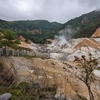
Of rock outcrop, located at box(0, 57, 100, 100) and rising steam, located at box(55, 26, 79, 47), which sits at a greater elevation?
rising steam, located at box(55, 26, 79, 47)

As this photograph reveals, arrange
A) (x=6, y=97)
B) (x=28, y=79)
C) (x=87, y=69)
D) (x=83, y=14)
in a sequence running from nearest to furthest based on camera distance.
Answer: (x=6, y=97) < (x=87, y=69) < (x=28, y=79) < (x=83, y=14)

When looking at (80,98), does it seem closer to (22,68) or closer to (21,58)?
(22,68)

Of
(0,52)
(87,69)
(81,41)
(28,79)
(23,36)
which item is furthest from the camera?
(23,36)

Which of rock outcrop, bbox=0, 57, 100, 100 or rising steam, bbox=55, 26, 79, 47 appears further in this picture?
rising steam, bbox=55, 26, 79, 47

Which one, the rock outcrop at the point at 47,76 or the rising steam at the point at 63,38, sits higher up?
the rising steam at the point at 63,38

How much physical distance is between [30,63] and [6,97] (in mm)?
17268

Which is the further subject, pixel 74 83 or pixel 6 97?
pixel 74 83

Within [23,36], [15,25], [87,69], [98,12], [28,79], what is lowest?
[28,79]

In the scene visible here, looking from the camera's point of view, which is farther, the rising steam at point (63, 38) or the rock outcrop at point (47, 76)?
the rising steam at point (63, 38)

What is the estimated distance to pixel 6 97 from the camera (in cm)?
339

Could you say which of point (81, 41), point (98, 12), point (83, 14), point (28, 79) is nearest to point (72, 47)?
point (81, 41)

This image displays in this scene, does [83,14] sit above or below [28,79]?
above

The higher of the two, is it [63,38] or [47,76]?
[63,38]

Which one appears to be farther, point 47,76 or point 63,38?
point 63,38
